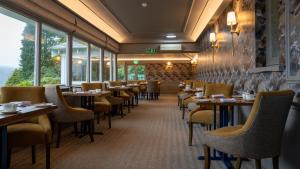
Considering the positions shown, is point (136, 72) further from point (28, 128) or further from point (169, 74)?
point (28, 128)

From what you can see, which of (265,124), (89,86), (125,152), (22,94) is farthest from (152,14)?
(265,124)

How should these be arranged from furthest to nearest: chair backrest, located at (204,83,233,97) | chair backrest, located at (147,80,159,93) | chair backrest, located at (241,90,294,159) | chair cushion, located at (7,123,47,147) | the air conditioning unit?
1. chair backrest, located at (147,80,159,93)
2. the air conditioning unit
3. chair backrest, located at (204,83,233,97)
4. chair cushion, located at (7,123,47,147)
5. chair backrest, located at (241,90,294,159)

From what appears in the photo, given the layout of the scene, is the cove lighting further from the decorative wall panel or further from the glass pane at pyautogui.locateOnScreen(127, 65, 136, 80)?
the decorative wall panel

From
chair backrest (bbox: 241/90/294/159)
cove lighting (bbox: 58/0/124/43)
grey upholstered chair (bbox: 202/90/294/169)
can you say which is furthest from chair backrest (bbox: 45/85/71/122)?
chair backrest (bbox: 241/90/294/159)

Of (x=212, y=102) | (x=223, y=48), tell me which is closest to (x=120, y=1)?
(x=223, y=48)

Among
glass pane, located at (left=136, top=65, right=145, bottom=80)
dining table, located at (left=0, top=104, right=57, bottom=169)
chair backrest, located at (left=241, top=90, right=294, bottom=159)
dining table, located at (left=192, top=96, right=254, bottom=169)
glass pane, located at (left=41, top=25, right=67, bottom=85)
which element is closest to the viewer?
dining table, located at (left=0, top=104, right=57, bottom=169)

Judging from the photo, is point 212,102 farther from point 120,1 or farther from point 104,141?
Result: point 120,1

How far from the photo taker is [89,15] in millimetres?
7438

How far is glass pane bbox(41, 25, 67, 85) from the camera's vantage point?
18.3 ft

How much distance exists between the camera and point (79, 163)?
326 centimetres

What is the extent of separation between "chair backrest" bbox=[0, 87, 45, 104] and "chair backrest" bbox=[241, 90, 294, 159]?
8.64ft

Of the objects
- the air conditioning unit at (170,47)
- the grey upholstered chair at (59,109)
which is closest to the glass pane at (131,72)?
the air conditioning unit at (170,47)

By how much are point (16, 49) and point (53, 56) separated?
137 centimetres

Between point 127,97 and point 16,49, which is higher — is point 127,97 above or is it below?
below
